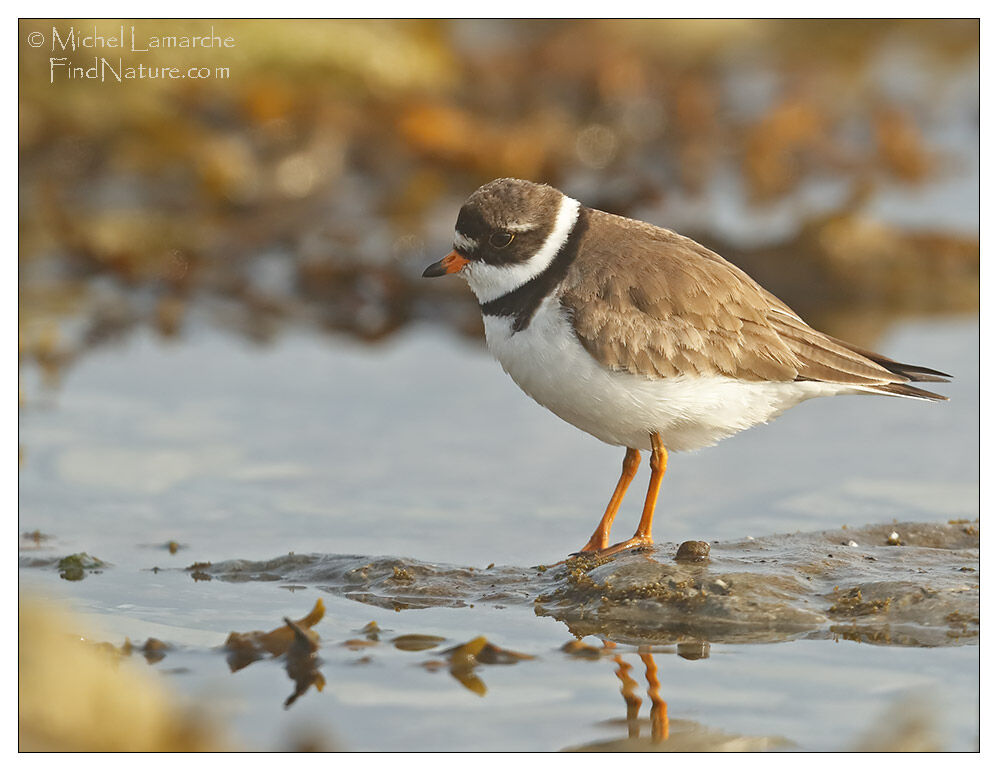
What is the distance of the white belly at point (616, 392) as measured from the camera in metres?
5.78

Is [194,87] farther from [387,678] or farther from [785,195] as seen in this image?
[387,678]

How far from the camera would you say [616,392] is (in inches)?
229

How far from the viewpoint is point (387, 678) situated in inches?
188

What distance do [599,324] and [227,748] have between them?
2.48 meters

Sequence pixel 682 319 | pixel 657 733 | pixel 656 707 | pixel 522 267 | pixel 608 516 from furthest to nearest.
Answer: pixel 608 516
pixel 522 267
pixel 682 319
pixel 656 707
pixel 657 733

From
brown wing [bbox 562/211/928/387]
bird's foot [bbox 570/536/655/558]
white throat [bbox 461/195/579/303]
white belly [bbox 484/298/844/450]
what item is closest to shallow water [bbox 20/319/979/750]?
bird's foot [bbox 570/536/655/558]

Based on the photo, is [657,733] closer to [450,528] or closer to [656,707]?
[656,707]

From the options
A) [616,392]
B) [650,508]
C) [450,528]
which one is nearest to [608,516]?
[650,508]

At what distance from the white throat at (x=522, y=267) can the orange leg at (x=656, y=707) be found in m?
1.96

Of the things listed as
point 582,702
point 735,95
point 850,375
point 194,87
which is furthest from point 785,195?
point 582,702

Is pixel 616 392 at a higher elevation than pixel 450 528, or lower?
higher

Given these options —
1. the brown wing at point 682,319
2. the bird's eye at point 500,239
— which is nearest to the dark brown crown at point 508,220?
the bird's eye at point 500,239

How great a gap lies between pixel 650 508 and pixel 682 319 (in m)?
0.90

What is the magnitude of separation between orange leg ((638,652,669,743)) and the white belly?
130 centimetres
